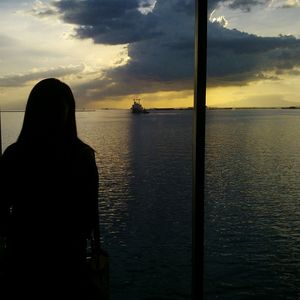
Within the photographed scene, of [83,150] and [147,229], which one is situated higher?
[83,150]

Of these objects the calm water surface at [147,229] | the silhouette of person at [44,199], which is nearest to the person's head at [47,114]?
the silhouette of person at [44,199]

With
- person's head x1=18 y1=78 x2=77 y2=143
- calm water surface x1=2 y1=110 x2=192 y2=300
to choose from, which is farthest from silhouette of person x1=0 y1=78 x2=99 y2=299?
calm water surface x1=2 y1=110 x2=192 y2=300

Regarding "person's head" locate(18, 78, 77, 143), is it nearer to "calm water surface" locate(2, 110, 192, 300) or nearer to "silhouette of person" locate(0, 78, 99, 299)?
"silhouette of person" locate(0, 78, 99, 299)

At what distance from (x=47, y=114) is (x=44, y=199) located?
0.21 m

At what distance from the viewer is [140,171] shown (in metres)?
23.3

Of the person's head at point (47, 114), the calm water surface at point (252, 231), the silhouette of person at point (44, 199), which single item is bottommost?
the calm water surface at point (252, 231)

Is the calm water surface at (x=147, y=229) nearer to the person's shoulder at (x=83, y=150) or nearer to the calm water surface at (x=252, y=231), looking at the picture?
the calm water surface at (x=252, y=231)

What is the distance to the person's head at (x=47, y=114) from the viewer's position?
99 cm

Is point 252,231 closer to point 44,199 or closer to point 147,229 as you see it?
point 147,229

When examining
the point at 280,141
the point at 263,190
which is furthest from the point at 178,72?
the point at 263,190

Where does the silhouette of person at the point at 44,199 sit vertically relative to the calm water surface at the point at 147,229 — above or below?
above

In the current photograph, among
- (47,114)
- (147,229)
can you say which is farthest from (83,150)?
(147,229)

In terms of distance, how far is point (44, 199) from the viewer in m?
0.98

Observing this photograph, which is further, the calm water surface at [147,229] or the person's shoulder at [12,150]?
the calm water surface at [147,229]
